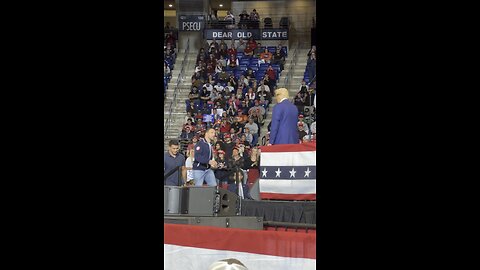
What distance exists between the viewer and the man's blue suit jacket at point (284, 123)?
687cm

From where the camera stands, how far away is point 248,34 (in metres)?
23.6

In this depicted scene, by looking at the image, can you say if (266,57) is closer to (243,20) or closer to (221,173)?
(243,20)

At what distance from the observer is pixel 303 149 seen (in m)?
5.89

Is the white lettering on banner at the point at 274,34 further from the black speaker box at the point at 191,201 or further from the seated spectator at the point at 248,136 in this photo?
the black speaker box at the point at 191,201

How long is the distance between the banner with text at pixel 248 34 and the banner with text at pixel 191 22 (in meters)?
0.48

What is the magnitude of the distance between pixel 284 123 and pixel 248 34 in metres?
17.1

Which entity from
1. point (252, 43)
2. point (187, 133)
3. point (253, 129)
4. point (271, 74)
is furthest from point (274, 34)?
point (187, 133)

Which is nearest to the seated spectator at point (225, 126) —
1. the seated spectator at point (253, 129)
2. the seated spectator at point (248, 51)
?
the seated spectator at point (253, 129)
